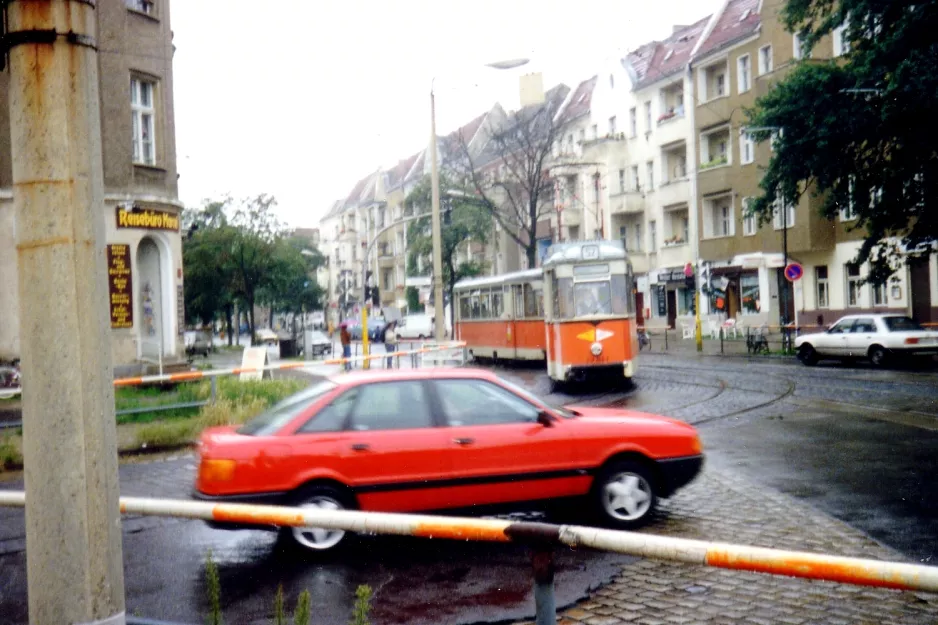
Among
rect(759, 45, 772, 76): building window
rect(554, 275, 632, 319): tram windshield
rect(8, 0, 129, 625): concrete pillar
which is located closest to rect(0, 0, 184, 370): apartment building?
rect(554, 275, 632, 319): tram windshield

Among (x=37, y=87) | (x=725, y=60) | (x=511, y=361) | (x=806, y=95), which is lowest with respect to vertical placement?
(x=511, y=361)

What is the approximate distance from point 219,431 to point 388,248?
9281 cm

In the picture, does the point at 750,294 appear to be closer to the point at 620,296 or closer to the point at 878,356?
the point at 878,356

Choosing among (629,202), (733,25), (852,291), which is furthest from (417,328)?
(852,291)

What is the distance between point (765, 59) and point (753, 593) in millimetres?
44034

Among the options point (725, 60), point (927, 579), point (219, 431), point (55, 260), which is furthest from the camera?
point (725, 60)

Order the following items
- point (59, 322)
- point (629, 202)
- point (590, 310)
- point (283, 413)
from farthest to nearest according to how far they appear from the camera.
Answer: point (629, 202) < point (590, 310) < point (283, 413) < point (59, 322)

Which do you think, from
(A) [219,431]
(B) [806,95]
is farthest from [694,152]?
(A) [219,431]

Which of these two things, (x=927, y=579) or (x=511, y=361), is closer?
(x=927, y=579)

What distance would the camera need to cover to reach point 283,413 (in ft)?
28.0

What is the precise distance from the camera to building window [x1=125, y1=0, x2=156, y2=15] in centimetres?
2411

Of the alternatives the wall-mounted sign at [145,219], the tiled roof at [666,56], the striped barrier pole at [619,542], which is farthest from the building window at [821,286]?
the striped barrier pole at [619,542]

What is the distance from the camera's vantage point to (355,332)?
67.8 m

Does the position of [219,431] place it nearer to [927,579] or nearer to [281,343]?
[927,579]
